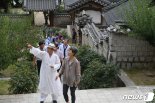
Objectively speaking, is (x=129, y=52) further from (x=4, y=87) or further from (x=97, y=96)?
(x=4, y=87)

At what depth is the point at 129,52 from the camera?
16.6 metres

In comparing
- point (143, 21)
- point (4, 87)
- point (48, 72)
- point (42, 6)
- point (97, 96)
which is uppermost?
point (42, 6)

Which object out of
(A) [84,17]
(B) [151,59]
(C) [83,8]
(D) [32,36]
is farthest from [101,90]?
(C) [83,8]

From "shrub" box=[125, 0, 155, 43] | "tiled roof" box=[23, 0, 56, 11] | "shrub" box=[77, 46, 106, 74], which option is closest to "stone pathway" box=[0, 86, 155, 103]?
"shrub" box=[125, 0, 155, 43]

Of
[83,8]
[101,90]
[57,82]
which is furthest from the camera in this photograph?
[83,8]

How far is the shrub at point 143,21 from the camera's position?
1522 cm

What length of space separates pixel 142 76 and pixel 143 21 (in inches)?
82.7

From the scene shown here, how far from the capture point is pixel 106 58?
56.9 feet

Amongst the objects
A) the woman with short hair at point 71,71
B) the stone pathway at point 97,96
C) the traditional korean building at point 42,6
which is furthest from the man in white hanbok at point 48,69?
the traditional korean building at point 42,6

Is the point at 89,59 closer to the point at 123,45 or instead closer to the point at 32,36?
the point at 123,45

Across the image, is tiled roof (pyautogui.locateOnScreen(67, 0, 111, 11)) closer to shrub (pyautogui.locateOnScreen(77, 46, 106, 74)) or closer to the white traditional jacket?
shrub (pyautogui.locateOnScreen(77, 46, 106, 74))

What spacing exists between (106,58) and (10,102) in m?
6.27

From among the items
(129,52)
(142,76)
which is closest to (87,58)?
(129,52)

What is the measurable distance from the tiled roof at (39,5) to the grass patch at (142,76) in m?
25.2
